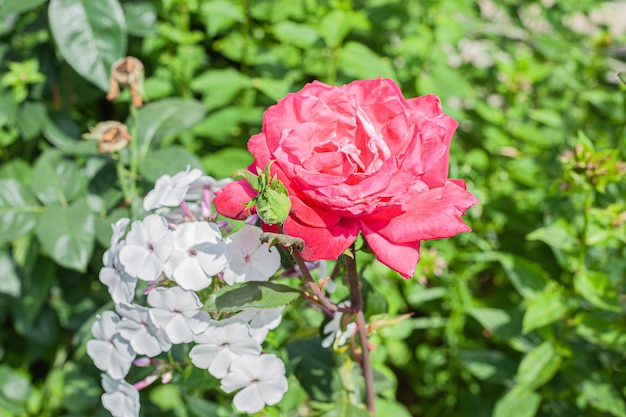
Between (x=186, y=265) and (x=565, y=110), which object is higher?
(x=186, y=265)

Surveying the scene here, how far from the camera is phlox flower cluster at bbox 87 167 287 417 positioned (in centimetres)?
88

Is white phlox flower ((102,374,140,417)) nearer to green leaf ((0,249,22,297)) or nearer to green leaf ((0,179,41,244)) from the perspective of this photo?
green leaf ((0,179,41,244))

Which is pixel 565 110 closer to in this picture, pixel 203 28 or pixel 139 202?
pixel 203 28

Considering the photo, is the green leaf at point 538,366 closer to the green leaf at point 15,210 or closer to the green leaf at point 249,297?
the green leaf at point 249,297

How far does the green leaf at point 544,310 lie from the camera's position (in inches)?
54.8

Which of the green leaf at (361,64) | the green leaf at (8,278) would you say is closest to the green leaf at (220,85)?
the green leaf at (361,64)

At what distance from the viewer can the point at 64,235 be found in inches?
53.6

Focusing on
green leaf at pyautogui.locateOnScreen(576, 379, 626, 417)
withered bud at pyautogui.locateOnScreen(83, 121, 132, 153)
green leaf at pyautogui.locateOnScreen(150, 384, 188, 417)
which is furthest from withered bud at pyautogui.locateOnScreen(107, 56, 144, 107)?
green leaf at pyautogui.locateOnScreen(576, 379, 626, 417)

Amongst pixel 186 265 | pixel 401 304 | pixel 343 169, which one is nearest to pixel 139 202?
pixel 186 265

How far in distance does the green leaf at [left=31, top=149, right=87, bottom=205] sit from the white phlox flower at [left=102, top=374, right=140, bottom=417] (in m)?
0.58

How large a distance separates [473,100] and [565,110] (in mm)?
290

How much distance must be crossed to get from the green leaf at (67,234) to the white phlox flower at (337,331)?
0.55 meters

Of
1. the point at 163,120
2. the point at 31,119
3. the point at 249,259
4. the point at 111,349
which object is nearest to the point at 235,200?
the point at 249,259

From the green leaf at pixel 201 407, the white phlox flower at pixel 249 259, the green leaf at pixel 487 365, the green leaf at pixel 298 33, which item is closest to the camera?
the white phlox flower at pixel 249 259
